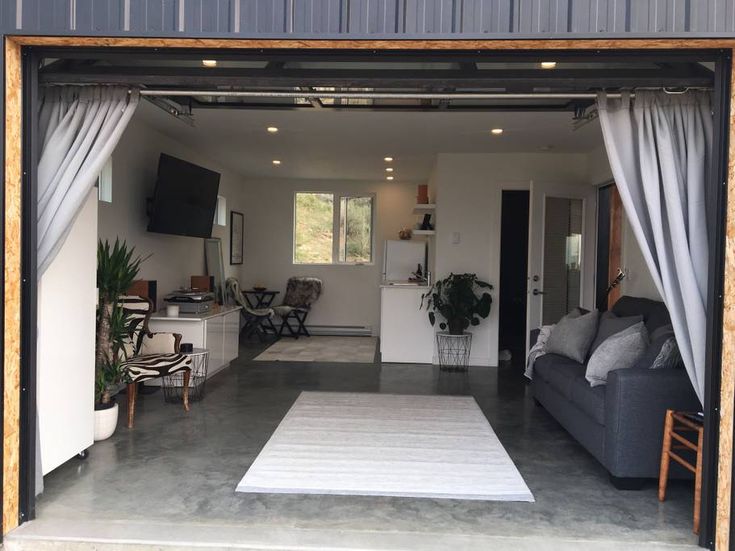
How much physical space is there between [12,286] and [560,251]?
5258mm

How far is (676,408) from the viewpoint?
3.14 meters

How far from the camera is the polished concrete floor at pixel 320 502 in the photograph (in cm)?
265

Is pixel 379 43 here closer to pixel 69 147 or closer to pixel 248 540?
pixel 69 147

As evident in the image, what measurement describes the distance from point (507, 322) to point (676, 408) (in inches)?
232

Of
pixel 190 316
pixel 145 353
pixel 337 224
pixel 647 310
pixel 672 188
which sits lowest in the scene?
pixel 145 353

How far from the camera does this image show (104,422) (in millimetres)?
3846

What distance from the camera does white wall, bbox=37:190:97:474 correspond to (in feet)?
9.86

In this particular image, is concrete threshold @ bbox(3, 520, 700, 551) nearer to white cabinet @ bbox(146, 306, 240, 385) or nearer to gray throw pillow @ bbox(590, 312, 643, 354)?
gray throw pillow @ bbox(590, 312, 643, 354)

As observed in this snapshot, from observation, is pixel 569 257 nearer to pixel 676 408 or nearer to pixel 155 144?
pixel 676 408

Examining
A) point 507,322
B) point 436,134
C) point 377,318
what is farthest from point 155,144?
point 507,322

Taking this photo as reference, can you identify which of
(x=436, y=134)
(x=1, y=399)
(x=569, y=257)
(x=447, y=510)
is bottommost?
(x=447, y=510)

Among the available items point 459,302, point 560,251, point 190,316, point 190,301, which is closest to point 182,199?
point 190,301

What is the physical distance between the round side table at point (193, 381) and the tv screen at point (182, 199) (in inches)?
56.6

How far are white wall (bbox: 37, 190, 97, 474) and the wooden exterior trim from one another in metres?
0.99
